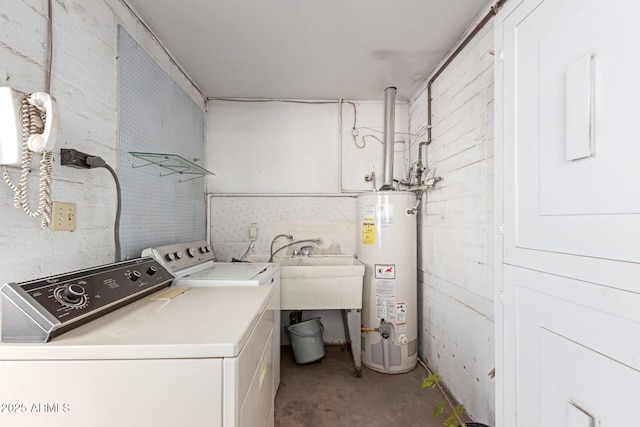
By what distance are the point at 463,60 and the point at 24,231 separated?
228 centimetres

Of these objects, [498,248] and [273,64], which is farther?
[273,64]

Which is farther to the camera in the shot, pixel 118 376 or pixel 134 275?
pixel 134 275

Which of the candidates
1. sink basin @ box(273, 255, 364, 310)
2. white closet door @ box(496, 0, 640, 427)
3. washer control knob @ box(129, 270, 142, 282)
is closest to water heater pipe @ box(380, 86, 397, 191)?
sink basin @ box(273, 255, 364, 310)

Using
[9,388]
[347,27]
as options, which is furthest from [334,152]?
[9,388]

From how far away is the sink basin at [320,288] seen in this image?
86.7 inches

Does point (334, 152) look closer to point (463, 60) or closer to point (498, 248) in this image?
point (463, 60)

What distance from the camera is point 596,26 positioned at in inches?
26.4

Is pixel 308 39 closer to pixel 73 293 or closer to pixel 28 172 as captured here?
pixel 28 172

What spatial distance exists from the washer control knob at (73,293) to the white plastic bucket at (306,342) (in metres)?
1.62

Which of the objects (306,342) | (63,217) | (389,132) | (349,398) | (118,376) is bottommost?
(349,398)

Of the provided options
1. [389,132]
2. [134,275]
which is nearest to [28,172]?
[134,275]

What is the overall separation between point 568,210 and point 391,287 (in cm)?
162

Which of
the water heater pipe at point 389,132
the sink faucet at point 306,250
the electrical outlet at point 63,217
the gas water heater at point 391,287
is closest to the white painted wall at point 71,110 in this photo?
the electrical outlet at point 63,217

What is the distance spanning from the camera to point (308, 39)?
1.84 metres
